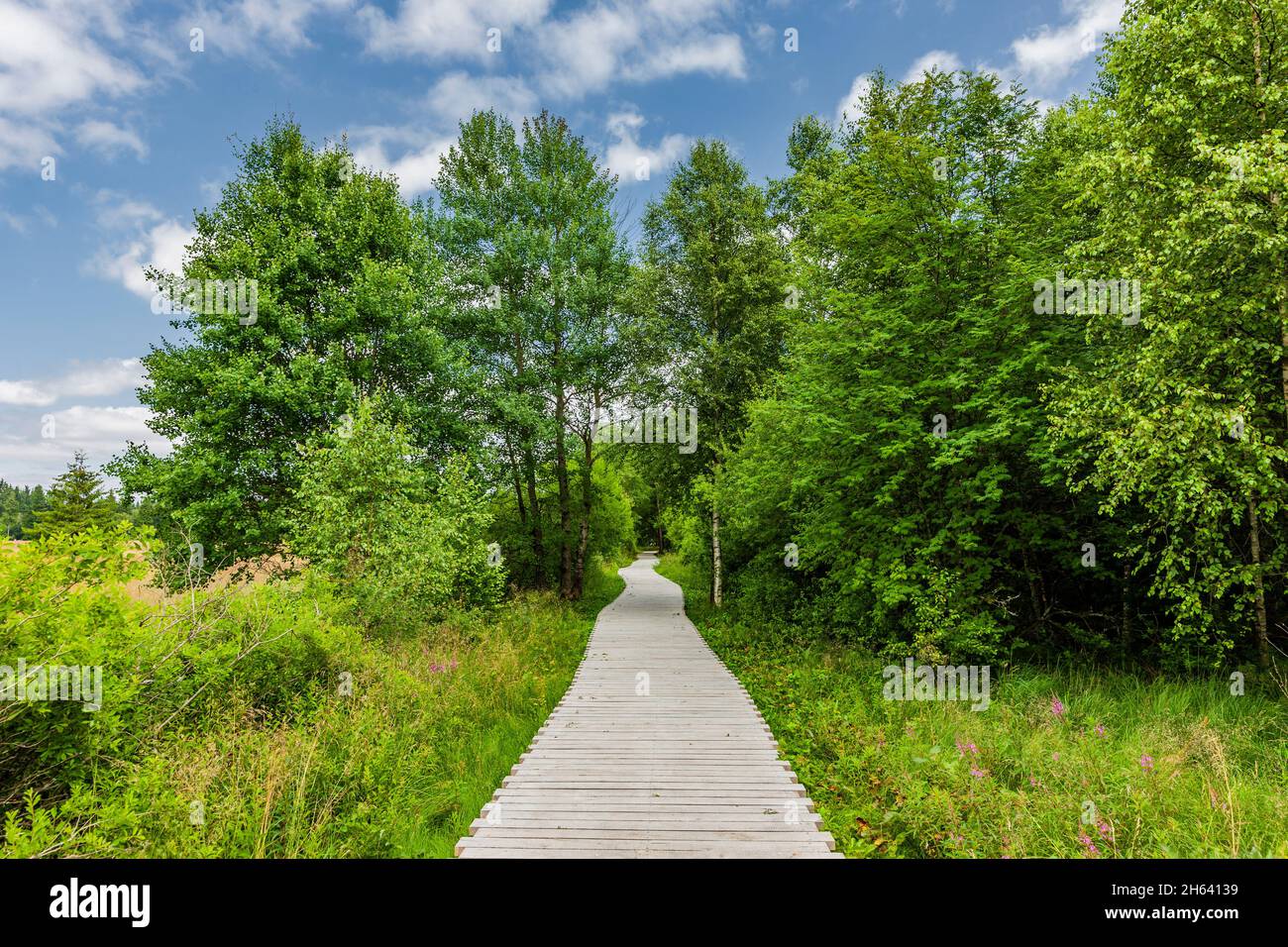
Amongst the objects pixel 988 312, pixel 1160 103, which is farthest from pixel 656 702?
pixel 1160 103

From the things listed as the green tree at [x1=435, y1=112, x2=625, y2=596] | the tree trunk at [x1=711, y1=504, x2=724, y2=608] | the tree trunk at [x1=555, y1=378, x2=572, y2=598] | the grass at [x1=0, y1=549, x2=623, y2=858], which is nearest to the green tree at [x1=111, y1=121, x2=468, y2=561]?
the green tree at [x1=435, y1=112, x2=625, y2=596]

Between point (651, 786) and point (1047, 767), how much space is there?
13.4 feet

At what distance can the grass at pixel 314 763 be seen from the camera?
3.79 metres

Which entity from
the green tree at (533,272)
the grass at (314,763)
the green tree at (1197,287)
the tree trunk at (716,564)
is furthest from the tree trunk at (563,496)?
the green tree at (1197,287)

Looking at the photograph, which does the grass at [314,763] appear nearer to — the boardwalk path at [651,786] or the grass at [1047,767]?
the boardwalk path at [651,786]

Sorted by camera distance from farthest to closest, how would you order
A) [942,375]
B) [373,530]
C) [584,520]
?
[584,520] → [373,530] → [942,375]

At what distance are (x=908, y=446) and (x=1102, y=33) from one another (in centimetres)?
745

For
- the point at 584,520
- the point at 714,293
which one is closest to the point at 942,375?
the point at 714,293

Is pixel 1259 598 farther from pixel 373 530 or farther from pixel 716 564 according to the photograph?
pixel 373 530

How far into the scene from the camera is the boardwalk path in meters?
4.67

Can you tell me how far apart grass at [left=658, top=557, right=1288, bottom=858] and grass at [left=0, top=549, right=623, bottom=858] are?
3952 mm

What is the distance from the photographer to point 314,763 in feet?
16.8

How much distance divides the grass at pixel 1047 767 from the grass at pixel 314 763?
3952mm
